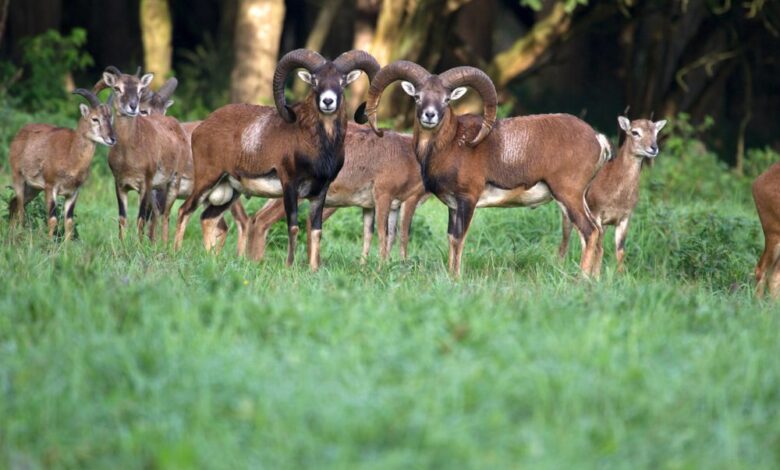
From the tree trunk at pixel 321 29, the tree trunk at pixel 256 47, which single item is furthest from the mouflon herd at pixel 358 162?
the tree trunk at pixel 321 29

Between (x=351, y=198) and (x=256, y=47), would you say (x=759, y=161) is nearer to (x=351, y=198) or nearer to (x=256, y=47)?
(x=256, y=47)

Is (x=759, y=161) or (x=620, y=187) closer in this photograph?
(x=620, y=187)

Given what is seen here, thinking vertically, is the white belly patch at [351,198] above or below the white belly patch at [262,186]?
below

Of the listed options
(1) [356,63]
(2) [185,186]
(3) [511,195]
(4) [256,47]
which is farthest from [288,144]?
(4) [256,47]

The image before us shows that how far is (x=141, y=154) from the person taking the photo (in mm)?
14211

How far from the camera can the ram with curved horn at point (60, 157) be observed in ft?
45.7

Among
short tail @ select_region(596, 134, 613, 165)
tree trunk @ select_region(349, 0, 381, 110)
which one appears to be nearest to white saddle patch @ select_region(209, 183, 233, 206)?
short tail @ select_region(596, 134, 613, 165)

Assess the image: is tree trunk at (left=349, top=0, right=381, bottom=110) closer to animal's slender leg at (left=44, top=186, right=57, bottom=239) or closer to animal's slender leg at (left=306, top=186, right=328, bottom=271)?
animal's slender leg at (left=44, top=186, right=57, bottom=239)

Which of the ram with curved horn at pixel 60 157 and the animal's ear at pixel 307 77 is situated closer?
the animal's ear at pixel 307 77

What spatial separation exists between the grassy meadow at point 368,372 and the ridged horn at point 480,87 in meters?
2.61

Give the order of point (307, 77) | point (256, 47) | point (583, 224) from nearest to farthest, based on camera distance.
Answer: point (583, 224) < point (307, 77) < point (256, 47)

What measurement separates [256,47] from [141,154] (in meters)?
5.85

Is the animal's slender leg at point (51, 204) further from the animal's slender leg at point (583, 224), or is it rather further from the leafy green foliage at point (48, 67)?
the leafy green foliage at point (48, 67)

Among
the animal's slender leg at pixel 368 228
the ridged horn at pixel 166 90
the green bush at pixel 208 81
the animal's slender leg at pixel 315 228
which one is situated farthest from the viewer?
the green bush at pixel 208 81
